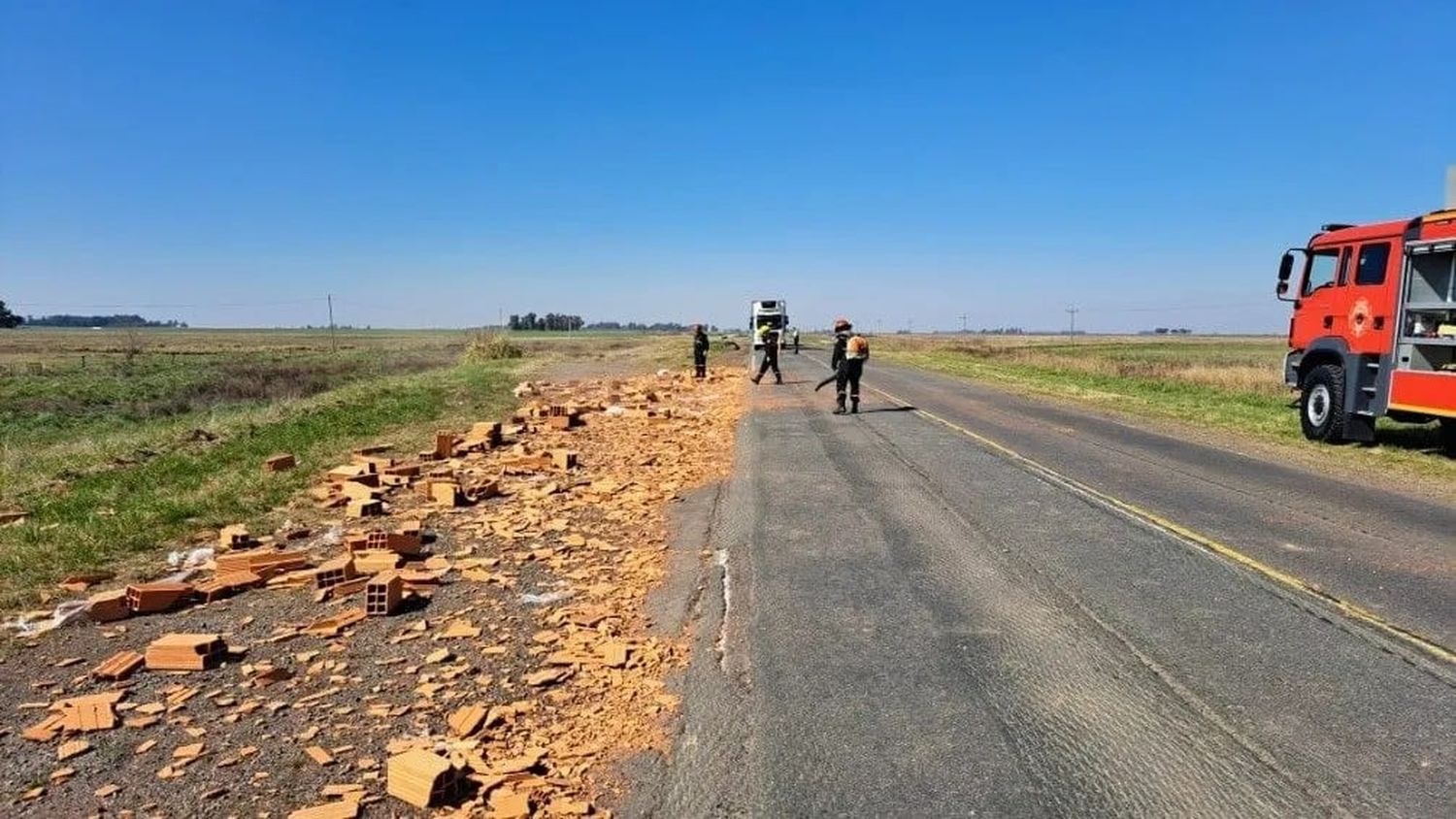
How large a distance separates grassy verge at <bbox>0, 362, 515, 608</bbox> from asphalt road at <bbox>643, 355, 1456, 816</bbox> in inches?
190

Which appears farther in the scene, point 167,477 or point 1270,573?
point 167,477

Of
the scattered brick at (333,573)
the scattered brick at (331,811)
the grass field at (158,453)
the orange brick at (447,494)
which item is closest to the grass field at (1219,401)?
the orange brick at (447,494)

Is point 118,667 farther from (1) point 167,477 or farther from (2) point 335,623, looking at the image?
(1) point 167,477

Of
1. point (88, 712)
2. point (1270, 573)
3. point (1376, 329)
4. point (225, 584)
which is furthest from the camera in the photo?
point (1376, 329)

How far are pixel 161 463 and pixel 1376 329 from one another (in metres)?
17.8

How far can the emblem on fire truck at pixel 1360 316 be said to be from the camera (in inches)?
521

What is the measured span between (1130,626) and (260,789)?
4.60 meters

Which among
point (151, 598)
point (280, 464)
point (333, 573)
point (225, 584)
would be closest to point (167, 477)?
point (280, 464)

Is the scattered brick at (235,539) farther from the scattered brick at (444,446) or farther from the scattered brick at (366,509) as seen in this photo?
the scattered brick at (444,446)

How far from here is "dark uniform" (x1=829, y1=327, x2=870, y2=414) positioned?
16438 mm

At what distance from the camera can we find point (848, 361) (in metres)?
16.6

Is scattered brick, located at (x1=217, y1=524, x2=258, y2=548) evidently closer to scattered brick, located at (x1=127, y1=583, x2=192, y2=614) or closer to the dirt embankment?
the dirt embankment

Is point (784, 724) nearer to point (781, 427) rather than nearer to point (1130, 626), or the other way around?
point (1130, 626)

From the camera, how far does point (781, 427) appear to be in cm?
1466
